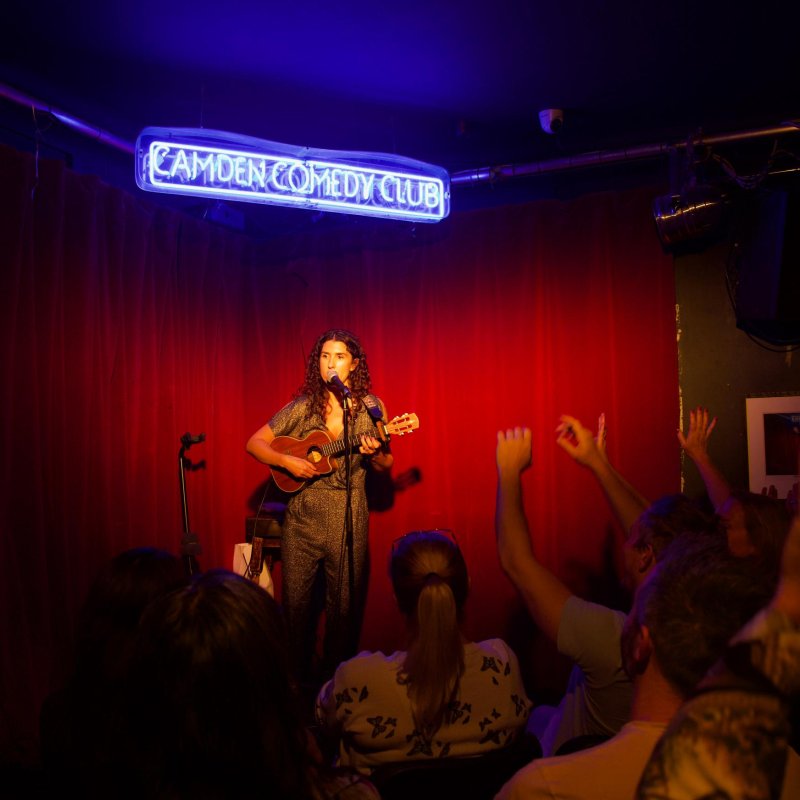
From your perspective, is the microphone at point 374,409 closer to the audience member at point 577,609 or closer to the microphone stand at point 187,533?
the microphone stand at point 187,533

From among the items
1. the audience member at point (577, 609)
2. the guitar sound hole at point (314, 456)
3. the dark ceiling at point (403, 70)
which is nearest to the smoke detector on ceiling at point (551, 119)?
the dark ceiling at point (403, 70)

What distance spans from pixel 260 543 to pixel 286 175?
2217mm

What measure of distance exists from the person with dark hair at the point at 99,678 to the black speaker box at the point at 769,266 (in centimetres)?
323

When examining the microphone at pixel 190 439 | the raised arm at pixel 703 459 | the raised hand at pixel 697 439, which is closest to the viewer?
the raised arm at pixel 703 459

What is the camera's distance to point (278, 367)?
192 inches

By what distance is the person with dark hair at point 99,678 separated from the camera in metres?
1.33

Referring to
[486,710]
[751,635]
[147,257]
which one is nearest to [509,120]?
[147,257]

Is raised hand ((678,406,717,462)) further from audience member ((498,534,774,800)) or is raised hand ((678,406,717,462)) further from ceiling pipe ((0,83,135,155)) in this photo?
ceiling pipe ((0,83,135,155))

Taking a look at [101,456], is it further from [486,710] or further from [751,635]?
[751,635]

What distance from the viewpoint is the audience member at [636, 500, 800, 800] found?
0.66 meters

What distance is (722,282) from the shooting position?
4.05 meters

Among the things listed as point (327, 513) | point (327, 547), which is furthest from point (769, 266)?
point (327, 547)

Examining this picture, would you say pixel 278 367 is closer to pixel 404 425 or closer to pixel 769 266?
pixel 404 425

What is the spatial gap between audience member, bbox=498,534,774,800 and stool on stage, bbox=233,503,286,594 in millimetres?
3229
